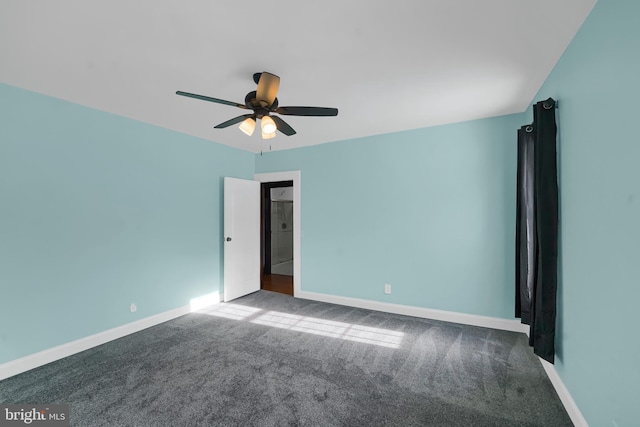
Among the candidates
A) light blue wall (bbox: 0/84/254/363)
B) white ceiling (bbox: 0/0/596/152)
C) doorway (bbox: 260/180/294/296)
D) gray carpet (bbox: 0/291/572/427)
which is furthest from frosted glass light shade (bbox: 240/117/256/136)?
doorway (bbox: 260/180/294/296)

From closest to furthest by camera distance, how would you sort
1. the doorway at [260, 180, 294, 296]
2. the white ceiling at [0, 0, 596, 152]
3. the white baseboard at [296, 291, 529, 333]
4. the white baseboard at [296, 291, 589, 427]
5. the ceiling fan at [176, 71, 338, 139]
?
1. the white ceiling at [0, 0, 596, 152]
2. the white baseboard at [296, 291, 589, 427]
3. the ceiling fan at [176, 71, 338, 139]
4. the white baseboard at [296, 291, 529, 333]
5. the doorway at [260, 180, 294, 296]

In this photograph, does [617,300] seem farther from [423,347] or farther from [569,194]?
[423,347]

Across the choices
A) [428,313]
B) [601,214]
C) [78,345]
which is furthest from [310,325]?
[601,214]

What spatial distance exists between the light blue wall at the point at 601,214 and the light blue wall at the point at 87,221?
160 inches

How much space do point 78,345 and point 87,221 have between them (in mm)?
1224

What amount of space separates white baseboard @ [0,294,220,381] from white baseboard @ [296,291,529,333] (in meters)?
2.03

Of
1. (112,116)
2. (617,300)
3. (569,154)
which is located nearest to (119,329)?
(112,116)

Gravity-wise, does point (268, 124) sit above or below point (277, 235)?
above

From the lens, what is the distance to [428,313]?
3.66 metres

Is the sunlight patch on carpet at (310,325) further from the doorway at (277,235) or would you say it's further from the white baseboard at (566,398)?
the doorway at (277,235)

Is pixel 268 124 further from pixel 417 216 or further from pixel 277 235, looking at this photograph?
pixel 277 235

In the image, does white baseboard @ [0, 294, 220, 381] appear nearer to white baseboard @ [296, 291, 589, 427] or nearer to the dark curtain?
white baseboard @ [296, 291, 589, 427]

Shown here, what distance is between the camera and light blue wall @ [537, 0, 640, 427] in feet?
4.17

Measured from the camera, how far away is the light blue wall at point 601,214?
1.27m
